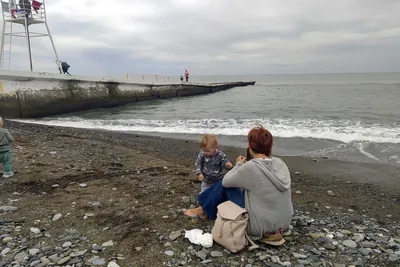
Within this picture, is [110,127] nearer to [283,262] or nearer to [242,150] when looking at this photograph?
[242,150]

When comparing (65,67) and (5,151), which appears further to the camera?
(65,67)

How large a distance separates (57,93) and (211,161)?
2269 centimetres

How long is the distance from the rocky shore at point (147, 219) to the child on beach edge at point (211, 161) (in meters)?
0.75

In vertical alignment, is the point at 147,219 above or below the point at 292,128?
above

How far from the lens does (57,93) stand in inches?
955

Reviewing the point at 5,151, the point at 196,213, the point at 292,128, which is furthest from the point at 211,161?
the point at 292,128

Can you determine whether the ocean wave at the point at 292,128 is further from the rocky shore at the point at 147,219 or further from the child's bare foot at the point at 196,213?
the child's bare foot at the point at 196,213

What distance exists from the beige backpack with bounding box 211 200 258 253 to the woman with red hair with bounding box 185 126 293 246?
0.10 m

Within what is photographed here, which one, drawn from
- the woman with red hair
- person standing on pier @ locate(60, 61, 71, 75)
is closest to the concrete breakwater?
person standing on pier @ locate(60, 61, 71, 75)

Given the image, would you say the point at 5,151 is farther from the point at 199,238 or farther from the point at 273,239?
the point at 273,239

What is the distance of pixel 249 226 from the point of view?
12.8 ft

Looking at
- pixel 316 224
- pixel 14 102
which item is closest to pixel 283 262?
pixel 316 224

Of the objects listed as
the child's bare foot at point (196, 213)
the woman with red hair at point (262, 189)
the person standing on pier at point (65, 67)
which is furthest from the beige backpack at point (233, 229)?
the person standing on pier at point (65, 67)

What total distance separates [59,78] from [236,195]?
23828mm
